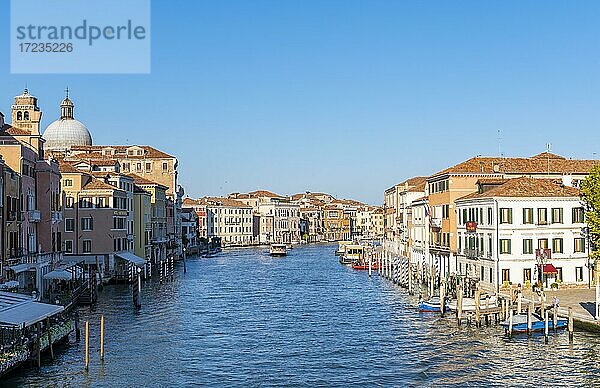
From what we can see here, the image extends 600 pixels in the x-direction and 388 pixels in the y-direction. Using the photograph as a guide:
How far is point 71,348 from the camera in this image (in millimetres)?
24469

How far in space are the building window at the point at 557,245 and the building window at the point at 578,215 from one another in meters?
1.02

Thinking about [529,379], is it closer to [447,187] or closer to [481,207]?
[481,207]

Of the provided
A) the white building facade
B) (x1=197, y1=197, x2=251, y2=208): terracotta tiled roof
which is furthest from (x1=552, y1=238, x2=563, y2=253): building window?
(x1=197, y1=197, x2=251, y2=208): terracotta tiled roof

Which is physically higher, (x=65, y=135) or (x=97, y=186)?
(x=65, y=135)

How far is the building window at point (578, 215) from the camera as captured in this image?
1368 inches

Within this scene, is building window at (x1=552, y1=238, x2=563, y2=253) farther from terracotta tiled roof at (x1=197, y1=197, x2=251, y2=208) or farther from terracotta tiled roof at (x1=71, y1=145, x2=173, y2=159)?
terracotta tiled roof at (x1=197, y1=197, x2=251, y2=208)

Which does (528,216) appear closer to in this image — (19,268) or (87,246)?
(19,268)

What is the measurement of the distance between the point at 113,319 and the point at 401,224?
3284 centimetres

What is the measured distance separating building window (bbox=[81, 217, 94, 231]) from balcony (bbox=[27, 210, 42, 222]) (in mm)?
11406

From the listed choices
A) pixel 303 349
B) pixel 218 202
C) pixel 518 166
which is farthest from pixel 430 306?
pixel 218 202

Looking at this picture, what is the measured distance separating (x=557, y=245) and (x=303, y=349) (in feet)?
47.2

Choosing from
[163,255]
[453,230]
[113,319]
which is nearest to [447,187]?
[453,230]

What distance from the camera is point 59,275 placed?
34.2 metres

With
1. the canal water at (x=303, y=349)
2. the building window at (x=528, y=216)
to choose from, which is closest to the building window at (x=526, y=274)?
the building window at (x=528, y=216)
